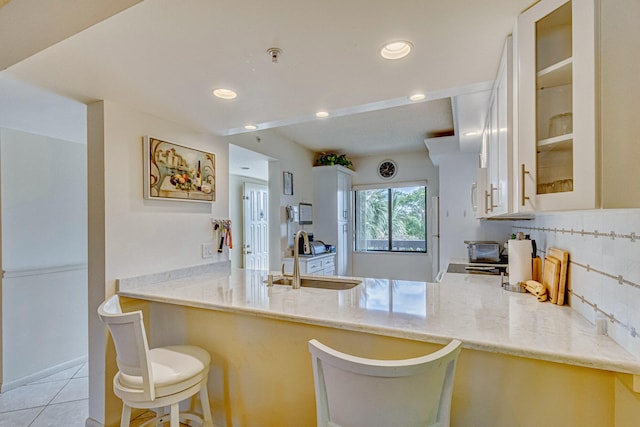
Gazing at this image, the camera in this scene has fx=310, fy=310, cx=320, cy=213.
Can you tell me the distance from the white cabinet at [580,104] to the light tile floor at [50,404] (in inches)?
104

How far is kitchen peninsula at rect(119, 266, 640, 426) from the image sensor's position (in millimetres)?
1071

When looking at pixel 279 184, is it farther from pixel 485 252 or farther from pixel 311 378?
pixel 311 378

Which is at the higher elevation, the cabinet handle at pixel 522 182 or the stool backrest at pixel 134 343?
the cabinet handle at pixel 522 182

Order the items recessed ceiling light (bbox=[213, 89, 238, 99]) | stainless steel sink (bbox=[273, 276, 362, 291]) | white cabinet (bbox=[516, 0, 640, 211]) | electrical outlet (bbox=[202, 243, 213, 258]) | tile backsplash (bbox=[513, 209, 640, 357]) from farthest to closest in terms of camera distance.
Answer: electrical outlet (bbox=[202, 243, 213, 258]), stainless steel sink (bbox=[273, 276, 362, 291]), recessed ceiling light (bbox=[213, 89, 238, 99]), tile backsplash (bbox=[513, 209, 640, 357]), white cabinet (bbox=[516, 0, 640, 211])

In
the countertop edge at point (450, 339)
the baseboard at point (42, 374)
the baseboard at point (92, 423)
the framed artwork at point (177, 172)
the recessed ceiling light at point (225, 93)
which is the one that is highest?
the recessed ceiling light at point (225, 93)

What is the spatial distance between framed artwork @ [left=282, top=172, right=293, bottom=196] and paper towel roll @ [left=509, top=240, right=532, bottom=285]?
281 cm

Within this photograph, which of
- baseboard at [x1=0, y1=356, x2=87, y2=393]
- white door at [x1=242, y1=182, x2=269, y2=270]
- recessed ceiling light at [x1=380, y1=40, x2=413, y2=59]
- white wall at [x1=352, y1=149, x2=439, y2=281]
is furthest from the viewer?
white wall at [x1=352, y1=149, x2=439, y2=281]

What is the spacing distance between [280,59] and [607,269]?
1.54 meters

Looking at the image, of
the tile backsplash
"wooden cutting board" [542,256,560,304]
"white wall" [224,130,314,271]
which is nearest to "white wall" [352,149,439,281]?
"white wall" [224,130,314,271]

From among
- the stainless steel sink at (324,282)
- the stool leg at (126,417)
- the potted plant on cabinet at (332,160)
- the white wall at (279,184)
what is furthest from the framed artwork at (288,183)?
the stool leg at (126,417)

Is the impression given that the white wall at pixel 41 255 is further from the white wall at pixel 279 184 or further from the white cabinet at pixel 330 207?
the white cabinet at pixel 330 207

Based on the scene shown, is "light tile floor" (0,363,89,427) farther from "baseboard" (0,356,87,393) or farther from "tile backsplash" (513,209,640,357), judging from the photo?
"tile backsplash" (513,209,640,357)

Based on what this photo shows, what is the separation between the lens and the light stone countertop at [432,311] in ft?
3.40

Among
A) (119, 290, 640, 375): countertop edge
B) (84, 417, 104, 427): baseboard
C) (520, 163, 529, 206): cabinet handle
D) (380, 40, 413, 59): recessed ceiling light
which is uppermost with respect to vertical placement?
(380, 40, 413, 59): recessed ceiling light
